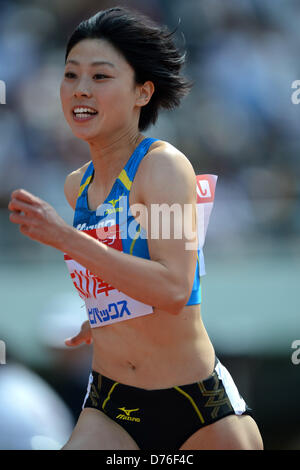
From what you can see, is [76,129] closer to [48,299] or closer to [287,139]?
[48,299]

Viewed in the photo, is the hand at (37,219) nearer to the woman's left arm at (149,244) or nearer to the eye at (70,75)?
A: the woman's left arm at (149,244)

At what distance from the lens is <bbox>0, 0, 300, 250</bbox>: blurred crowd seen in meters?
5.85

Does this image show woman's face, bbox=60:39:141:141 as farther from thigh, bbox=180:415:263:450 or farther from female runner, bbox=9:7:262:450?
thigh, bbox=180:415:263:450

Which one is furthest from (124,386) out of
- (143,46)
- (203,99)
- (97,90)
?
(203,99)

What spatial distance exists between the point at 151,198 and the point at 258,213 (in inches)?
140

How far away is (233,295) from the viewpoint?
15.9 ft

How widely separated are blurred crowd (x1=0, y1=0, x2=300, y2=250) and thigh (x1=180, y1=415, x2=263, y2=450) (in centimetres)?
356

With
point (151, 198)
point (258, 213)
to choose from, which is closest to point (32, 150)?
point (258, 213)

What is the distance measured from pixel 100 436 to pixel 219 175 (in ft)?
13.4

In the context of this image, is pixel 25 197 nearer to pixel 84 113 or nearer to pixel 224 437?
pixel 84 113

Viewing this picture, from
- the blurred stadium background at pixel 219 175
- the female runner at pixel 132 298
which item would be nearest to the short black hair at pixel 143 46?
the female runner at pixel 132 298

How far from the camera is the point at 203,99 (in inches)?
237

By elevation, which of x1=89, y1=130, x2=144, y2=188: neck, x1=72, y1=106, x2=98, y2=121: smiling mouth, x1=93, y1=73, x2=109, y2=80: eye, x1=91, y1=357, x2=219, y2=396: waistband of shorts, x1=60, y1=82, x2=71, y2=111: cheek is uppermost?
x1=93, y1=73, x2=109, y2=80: eye

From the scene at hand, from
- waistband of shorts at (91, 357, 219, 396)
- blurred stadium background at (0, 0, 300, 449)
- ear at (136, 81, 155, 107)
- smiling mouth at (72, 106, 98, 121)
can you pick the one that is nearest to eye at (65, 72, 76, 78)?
smiling mouth at (72, 106, 98, 121)
